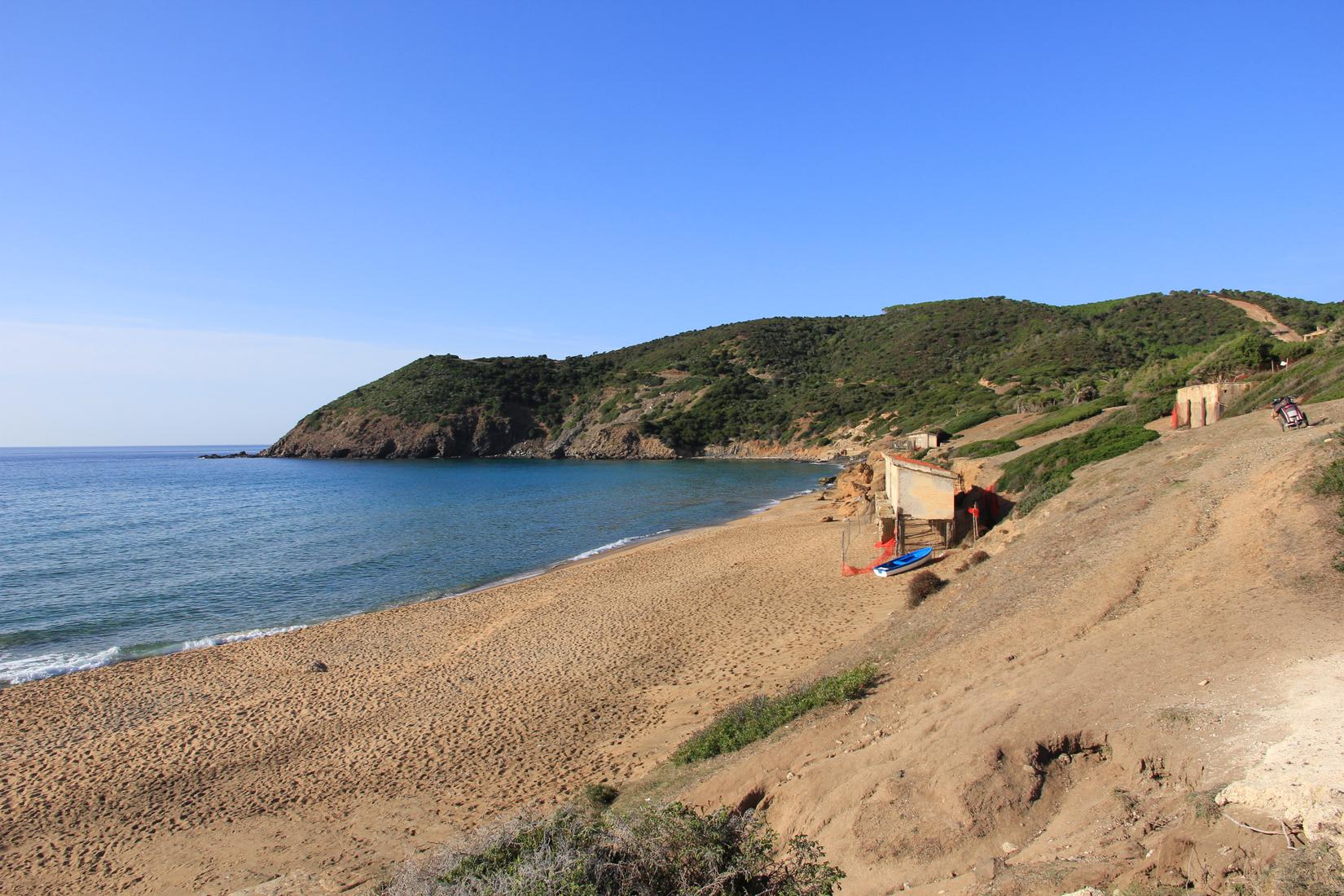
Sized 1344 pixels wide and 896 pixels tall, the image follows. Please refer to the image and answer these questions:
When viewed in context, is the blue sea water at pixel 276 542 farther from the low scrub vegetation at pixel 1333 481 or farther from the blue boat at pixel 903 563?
the low scrub vegetation at pixel 1333 481

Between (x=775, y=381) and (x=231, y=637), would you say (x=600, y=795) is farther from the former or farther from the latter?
(x=775, y=381)

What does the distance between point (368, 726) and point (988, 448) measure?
27102mm

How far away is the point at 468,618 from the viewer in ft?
59.6

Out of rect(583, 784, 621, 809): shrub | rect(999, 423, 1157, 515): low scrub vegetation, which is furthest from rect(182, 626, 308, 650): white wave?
rect(999, 423, 1157, 515): low scrub vegetation

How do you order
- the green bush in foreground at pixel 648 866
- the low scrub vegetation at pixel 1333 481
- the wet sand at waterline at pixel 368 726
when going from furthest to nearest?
the low scrub vegetation at pixel 1333 481 → the wet sand at waterline at pixel 368 726 → the green bush in foreground at pixel 648 866

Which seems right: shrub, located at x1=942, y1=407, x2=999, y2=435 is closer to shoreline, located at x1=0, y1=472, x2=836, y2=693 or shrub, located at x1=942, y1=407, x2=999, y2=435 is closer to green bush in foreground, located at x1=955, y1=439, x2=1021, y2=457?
green bush in foreground, located at x1=955, y1=439, x2=1021, y2=457

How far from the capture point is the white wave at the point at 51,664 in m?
14.8

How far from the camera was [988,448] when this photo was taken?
102ft

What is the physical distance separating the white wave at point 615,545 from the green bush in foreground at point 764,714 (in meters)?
17.5

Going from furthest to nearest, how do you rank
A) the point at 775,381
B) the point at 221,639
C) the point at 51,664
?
1. the point at 775,381
2. the point at 221,639
3. the point at 51,664

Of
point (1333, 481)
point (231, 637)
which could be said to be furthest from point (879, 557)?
point (231, 637)

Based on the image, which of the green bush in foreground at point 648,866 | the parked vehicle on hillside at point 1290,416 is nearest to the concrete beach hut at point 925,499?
the parked vehicle on hillside at point 1290,416

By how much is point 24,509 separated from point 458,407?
60.0m

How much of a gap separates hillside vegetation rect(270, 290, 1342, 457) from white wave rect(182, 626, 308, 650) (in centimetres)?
4495
